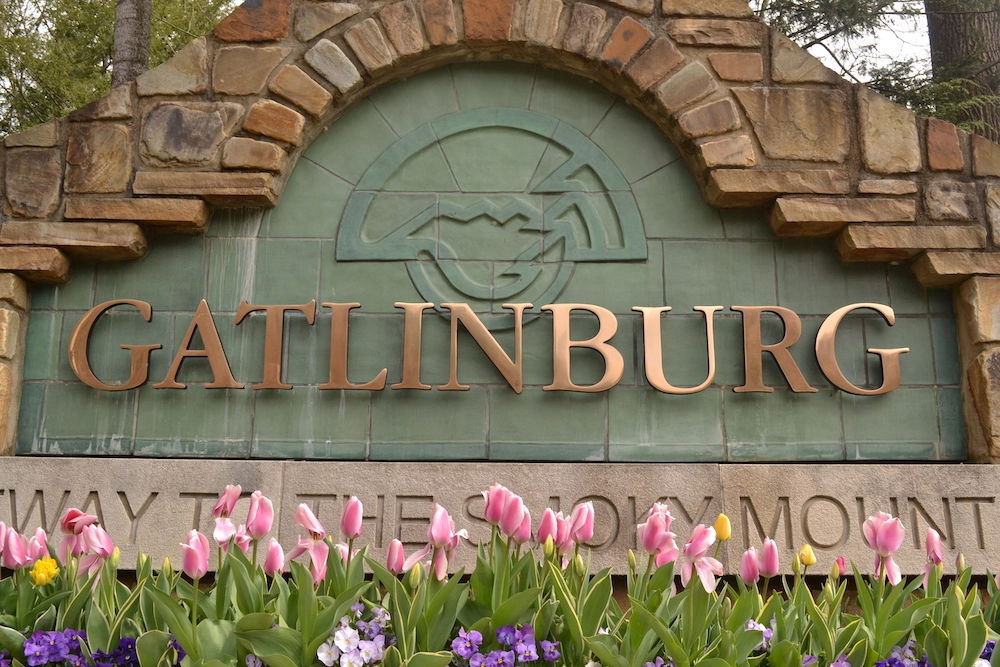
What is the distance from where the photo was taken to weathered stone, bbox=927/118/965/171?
4.27m

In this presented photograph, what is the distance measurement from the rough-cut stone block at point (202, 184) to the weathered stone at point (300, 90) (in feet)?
1.35

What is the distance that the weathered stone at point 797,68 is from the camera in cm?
439

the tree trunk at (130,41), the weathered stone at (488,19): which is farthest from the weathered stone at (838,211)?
the tree trunk at (130,41)

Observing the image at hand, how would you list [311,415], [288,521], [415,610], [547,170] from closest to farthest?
1. [415,610]
2. [288,521]
3. [311,415]
4. [547,170]

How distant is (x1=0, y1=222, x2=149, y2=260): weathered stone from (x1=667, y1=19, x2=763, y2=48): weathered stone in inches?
112

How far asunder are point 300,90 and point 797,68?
2.48m

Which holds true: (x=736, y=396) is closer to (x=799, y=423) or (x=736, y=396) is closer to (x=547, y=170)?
(x=799, y=423)

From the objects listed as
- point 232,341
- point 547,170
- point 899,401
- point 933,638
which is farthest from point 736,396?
point 232,341

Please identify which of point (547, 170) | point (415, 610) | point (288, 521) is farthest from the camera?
point (547, 170)

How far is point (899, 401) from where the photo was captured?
13.8ft

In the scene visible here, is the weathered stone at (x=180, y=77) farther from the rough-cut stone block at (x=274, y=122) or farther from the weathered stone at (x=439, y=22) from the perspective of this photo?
the weathered stone at (x=439, y=22)

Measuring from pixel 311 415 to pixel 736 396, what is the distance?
2.03 m

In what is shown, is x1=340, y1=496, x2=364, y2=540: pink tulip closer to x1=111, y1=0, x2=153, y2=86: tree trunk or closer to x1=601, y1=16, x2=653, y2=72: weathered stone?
x1=601, y1=16, x2=653, y2=72: weathered stone

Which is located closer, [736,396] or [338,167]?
[736,396]
